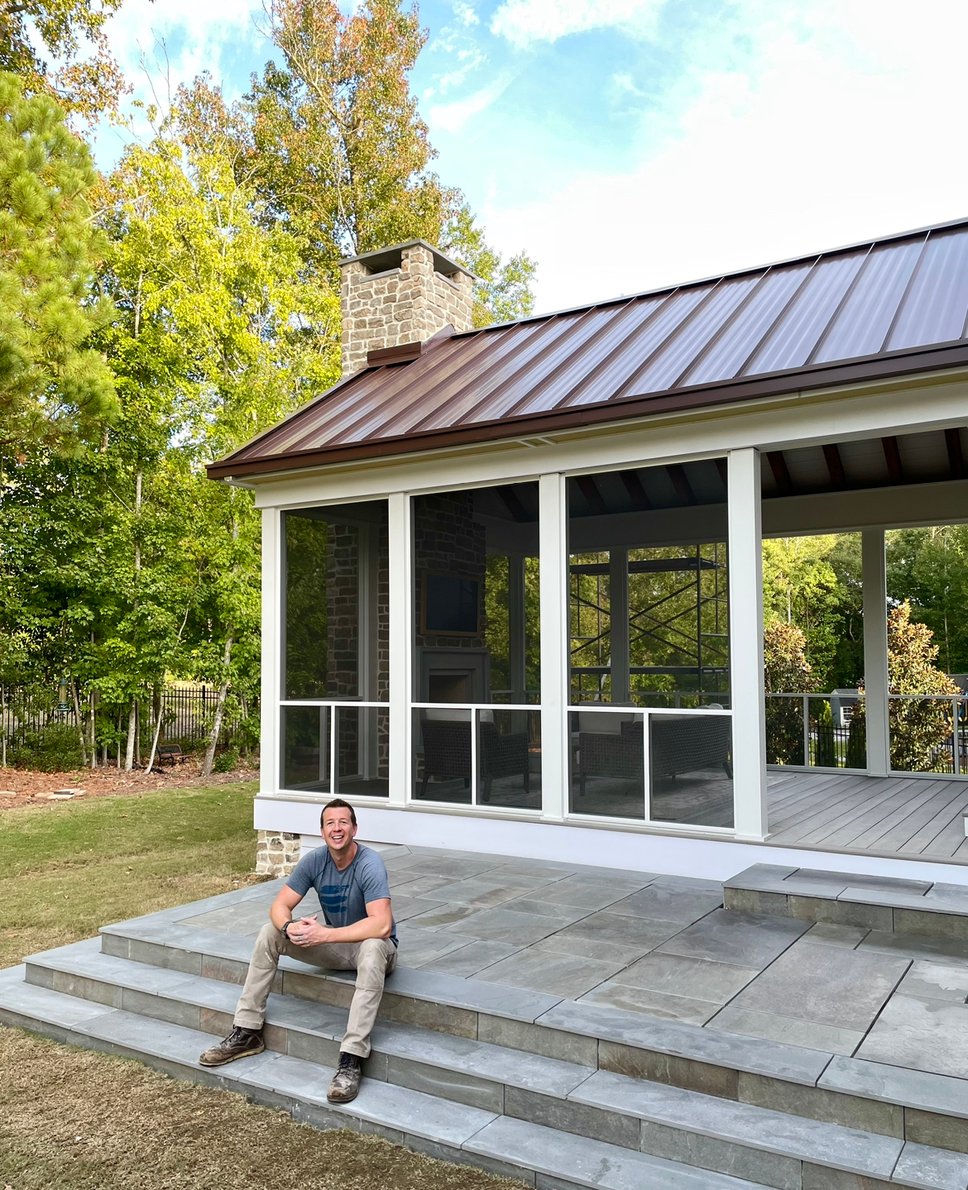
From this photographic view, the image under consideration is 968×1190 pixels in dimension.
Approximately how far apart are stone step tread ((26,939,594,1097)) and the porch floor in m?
2.46

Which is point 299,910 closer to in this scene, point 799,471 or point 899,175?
point 799,471

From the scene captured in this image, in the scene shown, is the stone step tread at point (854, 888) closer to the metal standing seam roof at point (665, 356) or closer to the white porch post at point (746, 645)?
the white porch post at point (746, 645)

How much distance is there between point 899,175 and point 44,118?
28.6 meters

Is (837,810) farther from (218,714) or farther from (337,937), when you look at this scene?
(218,714)

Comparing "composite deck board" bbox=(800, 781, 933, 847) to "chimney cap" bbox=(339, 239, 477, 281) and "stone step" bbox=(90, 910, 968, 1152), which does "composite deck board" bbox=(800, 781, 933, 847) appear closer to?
"stone step" bbox=(90, 910, 968, 1152)

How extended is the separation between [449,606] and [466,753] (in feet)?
5.50

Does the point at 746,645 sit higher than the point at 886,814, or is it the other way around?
the point at 746,645

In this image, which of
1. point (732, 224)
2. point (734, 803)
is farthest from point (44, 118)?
point (732, 224)

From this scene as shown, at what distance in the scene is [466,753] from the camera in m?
6.61

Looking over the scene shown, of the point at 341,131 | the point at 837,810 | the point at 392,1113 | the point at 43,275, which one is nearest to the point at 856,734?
the point at 837,810

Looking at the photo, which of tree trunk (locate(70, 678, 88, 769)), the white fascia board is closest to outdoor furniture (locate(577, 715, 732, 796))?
the white fascia board

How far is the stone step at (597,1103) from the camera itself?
2.80m

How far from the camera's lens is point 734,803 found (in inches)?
217

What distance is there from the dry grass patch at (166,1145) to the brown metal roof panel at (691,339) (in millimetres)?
4186
